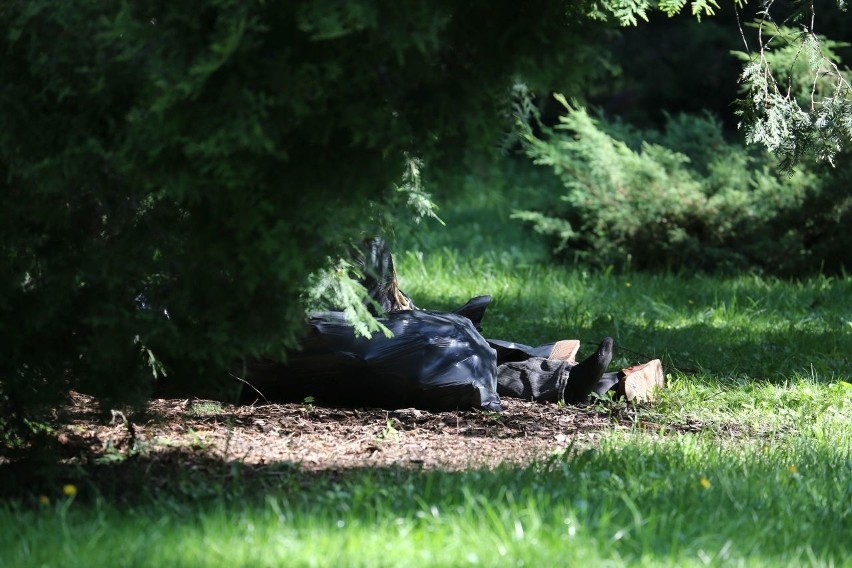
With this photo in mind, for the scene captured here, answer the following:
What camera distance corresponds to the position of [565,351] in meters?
5.97

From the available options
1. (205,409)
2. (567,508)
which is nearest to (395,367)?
(205,409)

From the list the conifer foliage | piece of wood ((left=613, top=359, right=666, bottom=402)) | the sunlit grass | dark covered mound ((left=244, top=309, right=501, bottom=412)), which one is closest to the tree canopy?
the conifer foliage

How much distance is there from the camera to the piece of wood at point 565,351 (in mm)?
5930

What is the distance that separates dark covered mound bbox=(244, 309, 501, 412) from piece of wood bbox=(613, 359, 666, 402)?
0.70 metres

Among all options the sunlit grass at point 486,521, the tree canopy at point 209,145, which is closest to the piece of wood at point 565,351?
the sunlit grass at point 486,521

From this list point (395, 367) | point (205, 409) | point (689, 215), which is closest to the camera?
point (205, 409)

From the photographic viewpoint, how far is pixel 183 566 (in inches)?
112

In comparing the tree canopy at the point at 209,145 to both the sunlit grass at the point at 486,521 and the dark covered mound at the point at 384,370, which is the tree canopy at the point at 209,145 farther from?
the dark covered mound at the point at 384,370

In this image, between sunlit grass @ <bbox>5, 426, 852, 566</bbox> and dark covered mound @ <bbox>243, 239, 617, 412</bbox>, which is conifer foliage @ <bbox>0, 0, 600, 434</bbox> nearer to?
sunlit grass @ <bbox>5, 426, 852, 566</bbox>

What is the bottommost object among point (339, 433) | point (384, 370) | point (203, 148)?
point (339, 433)

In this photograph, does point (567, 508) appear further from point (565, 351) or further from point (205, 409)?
point (565, 351)

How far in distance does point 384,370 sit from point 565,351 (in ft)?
3.98

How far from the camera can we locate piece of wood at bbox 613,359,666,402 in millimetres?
5551

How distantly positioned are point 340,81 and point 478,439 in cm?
199
